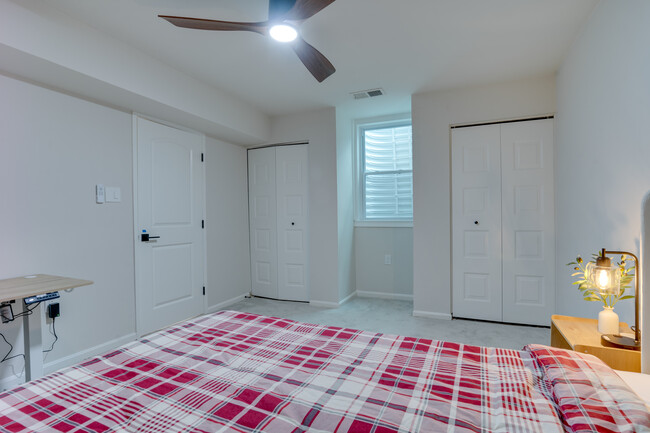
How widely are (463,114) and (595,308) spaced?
2040mm

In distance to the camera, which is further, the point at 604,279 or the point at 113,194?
the point at 113,194

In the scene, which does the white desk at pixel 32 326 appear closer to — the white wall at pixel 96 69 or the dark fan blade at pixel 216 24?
the white wall at pixel 96 69

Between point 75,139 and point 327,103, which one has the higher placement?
point 327,103

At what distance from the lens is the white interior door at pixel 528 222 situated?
3100 mm

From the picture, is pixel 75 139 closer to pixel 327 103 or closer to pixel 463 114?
pixel 327 103

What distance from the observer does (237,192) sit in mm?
4227

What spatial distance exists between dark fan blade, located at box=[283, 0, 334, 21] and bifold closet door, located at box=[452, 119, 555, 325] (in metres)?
2.23

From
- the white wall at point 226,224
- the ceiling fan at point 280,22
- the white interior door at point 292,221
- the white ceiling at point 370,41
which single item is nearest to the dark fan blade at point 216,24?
the ceiling fan at point 280,22

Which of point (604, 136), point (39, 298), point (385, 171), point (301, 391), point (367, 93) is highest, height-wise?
point (367, 93)

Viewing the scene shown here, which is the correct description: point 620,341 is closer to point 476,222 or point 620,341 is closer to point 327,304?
point 476,222

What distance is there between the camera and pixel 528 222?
3.16 metres

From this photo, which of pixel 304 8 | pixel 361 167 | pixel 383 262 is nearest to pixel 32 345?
pixel 304 8

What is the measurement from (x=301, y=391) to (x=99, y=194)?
7.92 feet

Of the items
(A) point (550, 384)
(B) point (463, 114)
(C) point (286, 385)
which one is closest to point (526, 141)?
(B) point (463, 114)
